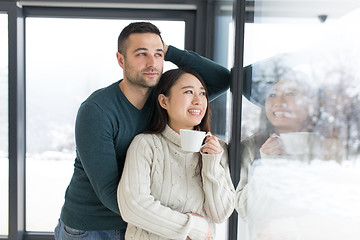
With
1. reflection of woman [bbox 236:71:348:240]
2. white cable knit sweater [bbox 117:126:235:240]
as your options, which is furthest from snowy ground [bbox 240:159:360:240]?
white cable knit sweater [bbox 117:126:235:240]

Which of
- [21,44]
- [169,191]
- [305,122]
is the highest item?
[21,44]

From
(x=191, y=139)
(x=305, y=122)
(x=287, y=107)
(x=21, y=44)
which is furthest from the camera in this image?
(x=21, y=44)

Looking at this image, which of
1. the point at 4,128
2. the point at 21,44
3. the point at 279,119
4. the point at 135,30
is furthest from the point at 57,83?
the point at 279,119

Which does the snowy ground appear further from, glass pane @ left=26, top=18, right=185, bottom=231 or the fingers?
glass pane @ left=26, top=18, right=185, bottom=231

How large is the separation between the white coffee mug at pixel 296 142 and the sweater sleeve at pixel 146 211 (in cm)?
43

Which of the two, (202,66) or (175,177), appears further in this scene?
(202,66)

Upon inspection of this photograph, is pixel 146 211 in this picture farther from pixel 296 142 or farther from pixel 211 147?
pixel 296 142

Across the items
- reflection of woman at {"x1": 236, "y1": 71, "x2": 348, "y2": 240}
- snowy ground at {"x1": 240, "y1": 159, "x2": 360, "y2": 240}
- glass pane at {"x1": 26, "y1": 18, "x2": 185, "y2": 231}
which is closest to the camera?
snowy ground at {"x1": 240, "y1": 159, "x2": 360, "y2": 240}

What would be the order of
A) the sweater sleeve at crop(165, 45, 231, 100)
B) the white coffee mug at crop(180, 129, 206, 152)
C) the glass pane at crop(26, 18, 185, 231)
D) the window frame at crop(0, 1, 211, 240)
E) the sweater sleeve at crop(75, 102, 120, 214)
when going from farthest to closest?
the glass pane at crop(26, 18, 185, 231) → the window frame at crop(0, 1, 211, 240) → the sweater sleeve at crop(165, 45, 231, 100) → the sweater sleeve at crop(75, 102, 120, 214) → the white coffee mug at crop(180, 129, 206, 152)

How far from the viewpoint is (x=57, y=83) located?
2562mm

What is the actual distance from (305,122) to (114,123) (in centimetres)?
71

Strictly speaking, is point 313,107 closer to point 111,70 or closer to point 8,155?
point 111,70

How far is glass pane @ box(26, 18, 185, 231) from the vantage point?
251 centimetres

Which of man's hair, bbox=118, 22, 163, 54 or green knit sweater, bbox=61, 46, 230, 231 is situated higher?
man's hair, bbox=118, 22, 163, 54
